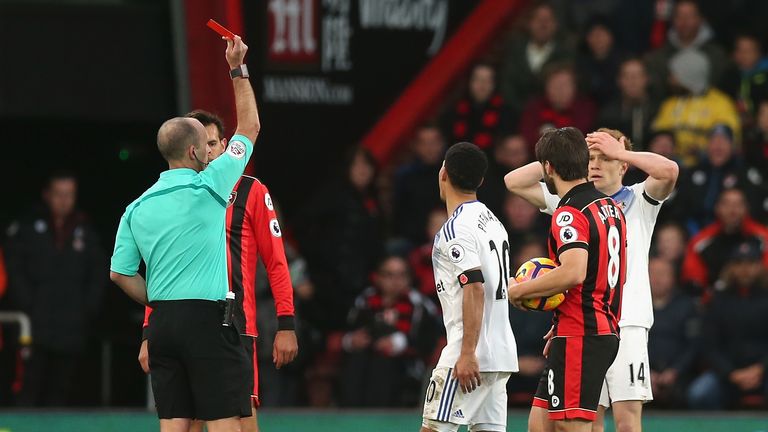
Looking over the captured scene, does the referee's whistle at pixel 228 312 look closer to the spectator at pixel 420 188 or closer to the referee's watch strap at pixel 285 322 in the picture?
the referee's watch strap at pixel 285 322

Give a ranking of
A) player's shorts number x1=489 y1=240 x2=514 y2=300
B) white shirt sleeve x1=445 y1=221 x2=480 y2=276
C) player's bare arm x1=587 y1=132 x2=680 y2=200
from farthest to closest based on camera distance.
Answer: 1. player's bare arm x1=587 y1=132 x2=680 y2=200
2. player's shorts number x1=489 y1=240 x2=514 y2=300
3. white shirt sleeve x1=445 y1=221 x2=480 y2=276

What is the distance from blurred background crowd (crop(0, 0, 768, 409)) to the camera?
43.0ft

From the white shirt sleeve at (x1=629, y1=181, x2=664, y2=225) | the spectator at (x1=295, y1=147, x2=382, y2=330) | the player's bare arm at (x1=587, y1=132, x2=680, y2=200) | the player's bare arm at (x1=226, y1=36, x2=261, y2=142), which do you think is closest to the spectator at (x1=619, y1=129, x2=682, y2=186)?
the spectator at (x1=295, y1=147, x2=382, y2=330)

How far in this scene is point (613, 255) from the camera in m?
7.62

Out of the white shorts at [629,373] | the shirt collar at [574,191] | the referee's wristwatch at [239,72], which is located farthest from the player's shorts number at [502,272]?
the referee's wristwatch at [239,72]

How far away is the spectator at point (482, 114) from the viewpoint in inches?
577

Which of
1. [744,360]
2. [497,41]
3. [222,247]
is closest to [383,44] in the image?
[497,41]

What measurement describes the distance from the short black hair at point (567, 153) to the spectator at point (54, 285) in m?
7.82

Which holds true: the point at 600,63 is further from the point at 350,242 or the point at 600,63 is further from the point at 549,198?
the point at 549,198

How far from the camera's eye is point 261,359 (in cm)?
1392

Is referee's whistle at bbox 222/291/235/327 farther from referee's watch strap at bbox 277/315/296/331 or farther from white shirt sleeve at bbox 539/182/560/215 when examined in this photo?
white shirt sleeve at bbox 539/182/560/215

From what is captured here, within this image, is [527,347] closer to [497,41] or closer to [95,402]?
[497,41]

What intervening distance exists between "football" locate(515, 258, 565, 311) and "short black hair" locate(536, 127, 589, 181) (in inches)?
17.9

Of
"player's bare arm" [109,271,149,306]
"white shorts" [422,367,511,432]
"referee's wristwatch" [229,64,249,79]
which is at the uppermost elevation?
"referee's wristwatch" [229,64,249,79]
